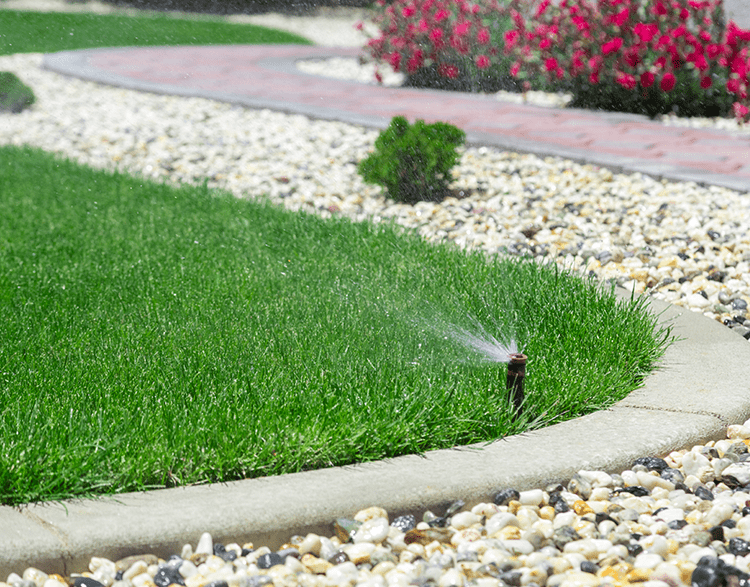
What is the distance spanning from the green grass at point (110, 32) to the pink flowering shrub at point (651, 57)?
38.4ft

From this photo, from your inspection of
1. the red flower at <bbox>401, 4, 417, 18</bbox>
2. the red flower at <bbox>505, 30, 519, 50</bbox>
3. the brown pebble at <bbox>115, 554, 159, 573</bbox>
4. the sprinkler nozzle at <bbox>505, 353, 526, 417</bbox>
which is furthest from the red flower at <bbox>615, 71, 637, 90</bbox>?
the brown pebble at <bbox>115, 554, 159, 573</bbox>

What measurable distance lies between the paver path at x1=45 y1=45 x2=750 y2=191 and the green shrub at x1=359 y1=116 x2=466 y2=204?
1084 mm

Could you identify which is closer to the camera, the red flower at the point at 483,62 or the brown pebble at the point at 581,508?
the brown pebble at the point at 581,508

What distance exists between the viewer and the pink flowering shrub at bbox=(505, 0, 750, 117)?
8039 mm

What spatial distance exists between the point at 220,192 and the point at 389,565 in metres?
4.09

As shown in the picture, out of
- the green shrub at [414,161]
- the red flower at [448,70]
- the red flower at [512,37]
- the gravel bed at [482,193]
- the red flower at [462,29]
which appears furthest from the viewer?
the red flower at [448,70]

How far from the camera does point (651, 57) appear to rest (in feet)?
27.2

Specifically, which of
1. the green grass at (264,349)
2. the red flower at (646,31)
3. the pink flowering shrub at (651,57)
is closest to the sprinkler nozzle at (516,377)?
the green grass at (264,349)

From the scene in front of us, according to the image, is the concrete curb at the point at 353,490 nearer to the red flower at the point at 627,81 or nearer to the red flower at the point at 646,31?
the red flower at the point at 627,81

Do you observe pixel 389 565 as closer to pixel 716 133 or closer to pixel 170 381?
pixel 170 381

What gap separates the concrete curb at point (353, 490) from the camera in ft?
6.50

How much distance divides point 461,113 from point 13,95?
4.97m

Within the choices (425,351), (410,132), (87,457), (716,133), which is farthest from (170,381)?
(716,133)

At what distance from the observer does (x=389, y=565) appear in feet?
6.57
